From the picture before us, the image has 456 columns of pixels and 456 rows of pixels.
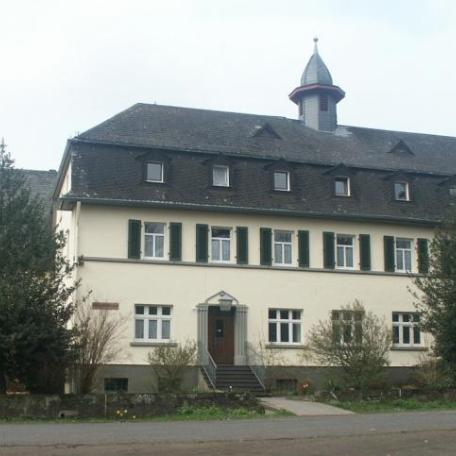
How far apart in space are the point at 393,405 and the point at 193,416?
238 inches

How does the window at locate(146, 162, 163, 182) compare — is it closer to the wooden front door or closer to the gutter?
the gutter

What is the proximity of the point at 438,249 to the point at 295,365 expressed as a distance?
748 cm

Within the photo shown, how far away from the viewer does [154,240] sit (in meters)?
31.0

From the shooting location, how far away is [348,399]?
23.7 meters

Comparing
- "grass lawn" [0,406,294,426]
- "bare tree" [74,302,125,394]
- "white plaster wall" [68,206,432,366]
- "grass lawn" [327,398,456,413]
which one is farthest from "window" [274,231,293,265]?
"grass lawn" [0,406,294,426]

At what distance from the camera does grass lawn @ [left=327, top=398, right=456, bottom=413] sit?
22688mm

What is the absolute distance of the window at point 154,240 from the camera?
30781 mm

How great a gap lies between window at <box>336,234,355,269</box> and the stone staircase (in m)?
5.70

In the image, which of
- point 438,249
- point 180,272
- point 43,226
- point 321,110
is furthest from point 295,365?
point 321,110

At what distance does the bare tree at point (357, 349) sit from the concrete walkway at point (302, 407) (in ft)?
5.90

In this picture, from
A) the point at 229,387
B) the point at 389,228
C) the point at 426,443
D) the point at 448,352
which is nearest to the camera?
the point at 426,443

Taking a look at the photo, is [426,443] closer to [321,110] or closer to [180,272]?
[180,272]

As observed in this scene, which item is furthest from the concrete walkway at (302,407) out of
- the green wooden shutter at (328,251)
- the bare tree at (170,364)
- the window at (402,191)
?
the window at (402,191)

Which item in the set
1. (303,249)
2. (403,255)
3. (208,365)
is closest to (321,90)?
(403,255)
